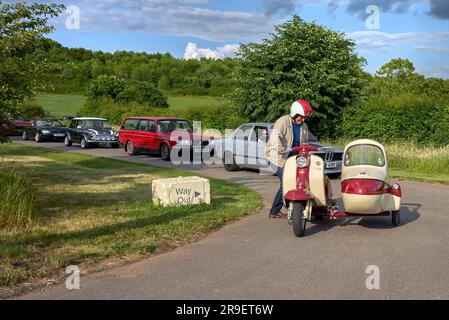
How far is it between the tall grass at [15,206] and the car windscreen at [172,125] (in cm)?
1301

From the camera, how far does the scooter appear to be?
7613 millimetres

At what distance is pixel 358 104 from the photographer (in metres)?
26.5

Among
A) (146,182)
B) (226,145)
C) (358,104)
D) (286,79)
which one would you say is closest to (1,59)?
(146,182)

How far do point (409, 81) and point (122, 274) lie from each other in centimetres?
8095

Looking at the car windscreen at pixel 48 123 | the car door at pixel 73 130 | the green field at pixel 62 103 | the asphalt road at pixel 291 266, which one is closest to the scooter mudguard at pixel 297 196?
the asphalt road at pixel 291 266

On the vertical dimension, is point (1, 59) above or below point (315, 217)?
above

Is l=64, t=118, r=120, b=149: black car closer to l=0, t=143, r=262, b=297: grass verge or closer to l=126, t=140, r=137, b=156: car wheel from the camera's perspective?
l=126, t=140, r=137, b=156: car wheel

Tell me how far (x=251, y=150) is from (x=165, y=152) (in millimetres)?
5449

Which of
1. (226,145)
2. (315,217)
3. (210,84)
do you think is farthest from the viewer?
(210,84)

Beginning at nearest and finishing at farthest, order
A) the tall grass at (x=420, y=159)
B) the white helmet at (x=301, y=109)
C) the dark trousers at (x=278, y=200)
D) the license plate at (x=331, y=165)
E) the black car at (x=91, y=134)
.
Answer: the white helmet at (x=301, y=109), the dark trousers at (x=278, y=200), the license plate at (x=331, y=165), the tall grass at (x=420, y=159), the black car at (x=91, y=134)

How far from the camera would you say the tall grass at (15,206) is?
313 inches

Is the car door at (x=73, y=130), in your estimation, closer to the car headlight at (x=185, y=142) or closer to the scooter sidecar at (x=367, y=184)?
the car headlight at (x=185, y=142)

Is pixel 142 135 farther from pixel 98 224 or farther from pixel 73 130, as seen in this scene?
pixel 98 224
